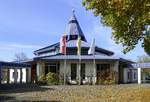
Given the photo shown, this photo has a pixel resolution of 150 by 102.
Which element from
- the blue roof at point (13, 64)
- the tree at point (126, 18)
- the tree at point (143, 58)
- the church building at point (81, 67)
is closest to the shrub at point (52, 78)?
the church building at point (81, 67)

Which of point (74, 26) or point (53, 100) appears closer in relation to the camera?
point (53, 100)

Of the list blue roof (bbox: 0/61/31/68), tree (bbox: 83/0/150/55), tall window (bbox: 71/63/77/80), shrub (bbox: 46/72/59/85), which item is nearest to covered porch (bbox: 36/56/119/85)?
tall window (bbox: 71/63/77/80)

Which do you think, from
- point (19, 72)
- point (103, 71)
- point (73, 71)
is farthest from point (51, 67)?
point (19, 72)

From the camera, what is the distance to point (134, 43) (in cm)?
2144

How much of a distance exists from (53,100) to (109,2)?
6308 mm

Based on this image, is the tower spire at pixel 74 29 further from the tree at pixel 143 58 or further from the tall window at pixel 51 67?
the tree at pixel 143 58

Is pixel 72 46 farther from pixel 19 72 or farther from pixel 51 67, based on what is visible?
pixel 19 72

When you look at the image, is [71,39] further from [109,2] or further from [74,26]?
[109,2]

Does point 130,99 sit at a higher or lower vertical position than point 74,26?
lower

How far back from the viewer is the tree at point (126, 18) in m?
17.9

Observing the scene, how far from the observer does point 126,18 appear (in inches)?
757

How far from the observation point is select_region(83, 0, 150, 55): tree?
17922 mm

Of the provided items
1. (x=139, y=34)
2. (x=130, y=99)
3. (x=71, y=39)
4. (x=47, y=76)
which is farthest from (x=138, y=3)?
(x=71, y=39)

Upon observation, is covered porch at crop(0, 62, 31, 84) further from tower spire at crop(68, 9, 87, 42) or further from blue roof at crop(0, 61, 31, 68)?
tower spire at crop(68, 9, 87, 42)
